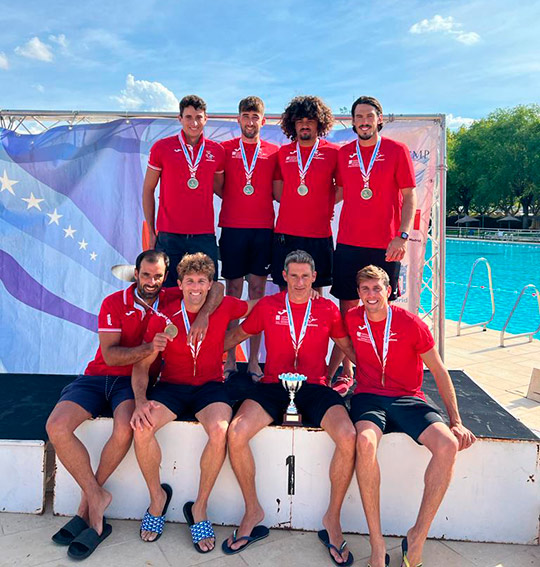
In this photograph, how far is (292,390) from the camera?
266 cm

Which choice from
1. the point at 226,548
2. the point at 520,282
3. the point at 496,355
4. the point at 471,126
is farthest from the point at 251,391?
the point at 471,126

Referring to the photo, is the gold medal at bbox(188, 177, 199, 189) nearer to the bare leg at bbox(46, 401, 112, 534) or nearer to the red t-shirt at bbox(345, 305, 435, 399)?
the red t-shirt at bbox(345, 305, 435, 399)

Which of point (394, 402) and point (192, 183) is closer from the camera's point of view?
point (394, 402)

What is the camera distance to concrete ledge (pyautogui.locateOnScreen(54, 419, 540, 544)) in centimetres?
258

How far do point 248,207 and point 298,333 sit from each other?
1160mm

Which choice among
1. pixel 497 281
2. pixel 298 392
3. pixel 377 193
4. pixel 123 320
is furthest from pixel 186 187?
pixel 497 281

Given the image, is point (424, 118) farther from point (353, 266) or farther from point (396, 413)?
point (396, 413)

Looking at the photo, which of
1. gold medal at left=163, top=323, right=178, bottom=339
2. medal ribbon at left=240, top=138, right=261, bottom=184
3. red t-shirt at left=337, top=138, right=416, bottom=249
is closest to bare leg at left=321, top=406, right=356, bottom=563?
gold medal at left=163, top=323, right=178, bottom=339

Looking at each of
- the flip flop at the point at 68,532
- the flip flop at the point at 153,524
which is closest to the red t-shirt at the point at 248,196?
the flip flop at the point at 153,524

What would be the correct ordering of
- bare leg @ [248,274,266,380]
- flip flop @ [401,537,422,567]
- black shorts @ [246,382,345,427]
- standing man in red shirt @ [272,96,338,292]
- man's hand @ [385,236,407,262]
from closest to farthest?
1. flip flop @ [401,537,422,567]
2. black shorts @ [246,382,345,427]
3. man's hand @ [385,236,407,262]
4. standing man in red shirt @ [272,96,338,292]
5. bare leg @ [248,274,266,380]

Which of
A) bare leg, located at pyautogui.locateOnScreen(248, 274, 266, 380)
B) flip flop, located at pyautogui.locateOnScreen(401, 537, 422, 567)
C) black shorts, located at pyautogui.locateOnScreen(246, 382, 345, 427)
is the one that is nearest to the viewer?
flip flop, located at pyautogui.locateOnScreen(401, 537, 422, 567)

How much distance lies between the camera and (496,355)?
21.2ft

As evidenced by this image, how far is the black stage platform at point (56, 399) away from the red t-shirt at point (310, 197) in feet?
3.97

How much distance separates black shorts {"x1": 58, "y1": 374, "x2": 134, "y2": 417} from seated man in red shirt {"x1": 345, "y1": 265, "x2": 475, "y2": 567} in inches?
53.5
